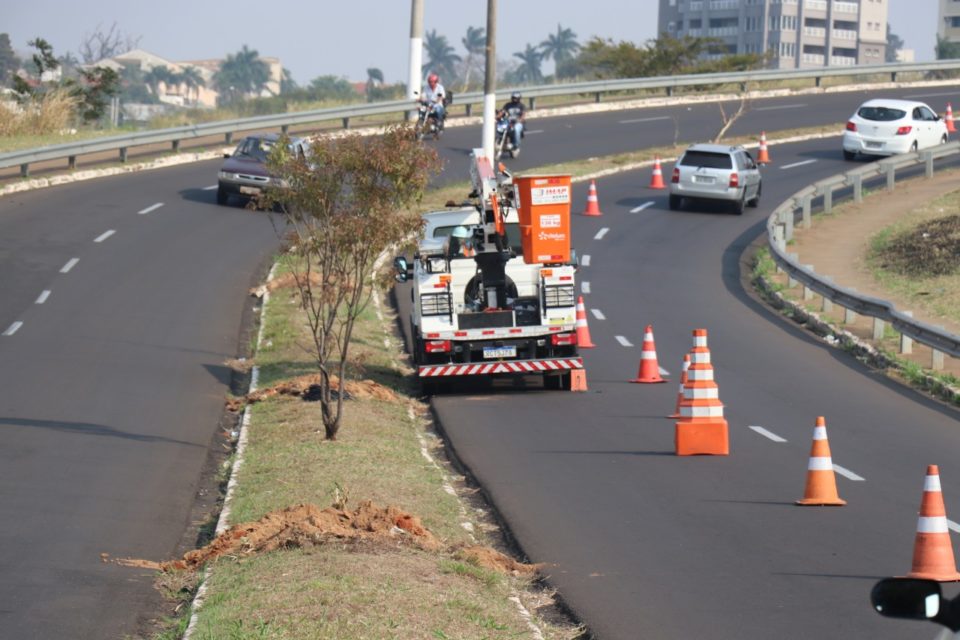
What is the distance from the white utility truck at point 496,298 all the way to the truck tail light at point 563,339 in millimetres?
13

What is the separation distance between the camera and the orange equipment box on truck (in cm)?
1809

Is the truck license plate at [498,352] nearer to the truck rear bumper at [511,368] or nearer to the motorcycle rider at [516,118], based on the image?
the truck rear bumper at [511,368]

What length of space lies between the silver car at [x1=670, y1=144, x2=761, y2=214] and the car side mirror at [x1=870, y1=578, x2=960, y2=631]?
34.4 m

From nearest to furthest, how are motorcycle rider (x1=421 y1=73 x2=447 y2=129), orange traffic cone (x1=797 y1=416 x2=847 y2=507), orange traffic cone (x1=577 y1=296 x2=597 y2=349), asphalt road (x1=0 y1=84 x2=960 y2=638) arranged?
asphalt road (x1=0 y1=84 x2=960 y2=638) < orange traffic cone (x1=797 y1=416 x2=847 y2=507) < orange traffic cone (x1=577 y1=296 x2=597 y2=349) < motorcycle rider (x1=421 y1=73 x2=447 y2=129)

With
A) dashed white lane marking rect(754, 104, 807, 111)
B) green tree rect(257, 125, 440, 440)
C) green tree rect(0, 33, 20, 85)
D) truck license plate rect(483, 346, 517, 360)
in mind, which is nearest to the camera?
green tree rect(257, 125, 440, 440)

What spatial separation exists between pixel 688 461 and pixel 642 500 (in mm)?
1956

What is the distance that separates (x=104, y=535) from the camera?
11.5 m

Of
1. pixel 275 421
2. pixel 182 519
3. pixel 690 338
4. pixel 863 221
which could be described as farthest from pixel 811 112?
pixel 182 519

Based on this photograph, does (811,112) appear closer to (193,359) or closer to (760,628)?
(193,359)

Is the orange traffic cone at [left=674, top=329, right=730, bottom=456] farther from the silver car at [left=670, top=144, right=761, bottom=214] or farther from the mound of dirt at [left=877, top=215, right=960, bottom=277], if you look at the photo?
the silver car at [left=670, top=144, right=761, bottom=214]

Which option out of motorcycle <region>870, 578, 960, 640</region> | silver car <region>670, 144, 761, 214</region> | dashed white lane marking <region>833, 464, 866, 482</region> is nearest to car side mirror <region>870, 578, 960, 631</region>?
motorcycle <region>870, 578, 960, 640</region>

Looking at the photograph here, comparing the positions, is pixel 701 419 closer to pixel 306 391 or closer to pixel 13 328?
pixel 306 391

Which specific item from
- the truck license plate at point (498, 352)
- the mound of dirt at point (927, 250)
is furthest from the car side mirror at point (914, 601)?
the mound of dirt at point (927, 250)

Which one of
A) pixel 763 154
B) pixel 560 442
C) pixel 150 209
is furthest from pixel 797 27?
pixel 560 442
